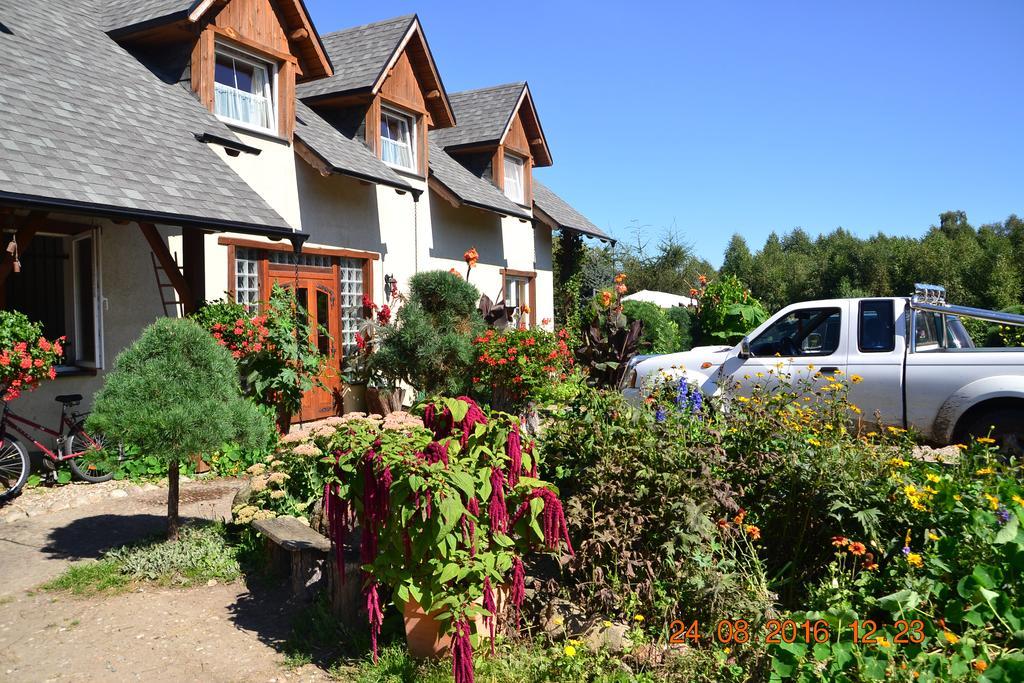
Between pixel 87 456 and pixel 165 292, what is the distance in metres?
2.46

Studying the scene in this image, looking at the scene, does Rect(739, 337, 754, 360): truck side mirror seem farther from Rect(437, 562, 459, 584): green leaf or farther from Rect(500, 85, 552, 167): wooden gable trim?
Rect(500, 85, 552, 167): wooden gable trim

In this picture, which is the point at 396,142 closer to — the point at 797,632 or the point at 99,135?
the point at 99,135

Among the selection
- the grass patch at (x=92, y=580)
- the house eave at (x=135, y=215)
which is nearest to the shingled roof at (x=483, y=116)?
the house eave at (x=135, y=215)

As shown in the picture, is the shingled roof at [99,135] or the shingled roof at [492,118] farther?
the shingled roof at [492,118]

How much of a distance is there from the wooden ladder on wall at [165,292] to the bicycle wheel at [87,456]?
1.83 meters

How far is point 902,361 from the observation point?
787 centimetres

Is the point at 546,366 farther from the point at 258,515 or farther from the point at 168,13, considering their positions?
the point at 168,13

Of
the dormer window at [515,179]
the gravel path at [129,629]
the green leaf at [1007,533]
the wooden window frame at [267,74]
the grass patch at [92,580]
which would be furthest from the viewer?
the dormer window at [515,179]

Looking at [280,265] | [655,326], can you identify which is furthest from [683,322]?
[280,265]

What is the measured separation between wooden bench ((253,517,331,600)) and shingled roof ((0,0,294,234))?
4.11 meters

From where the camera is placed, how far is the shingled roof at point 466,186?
50.5 ft

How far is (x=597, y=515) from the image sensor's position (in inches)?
169

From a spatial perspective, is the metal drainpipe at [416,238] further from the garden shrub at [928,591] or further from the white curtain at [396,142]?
the garden shrub at [928,591]

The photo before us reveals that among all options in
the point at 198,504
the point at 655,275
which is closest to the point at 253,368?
the point at 198,504
